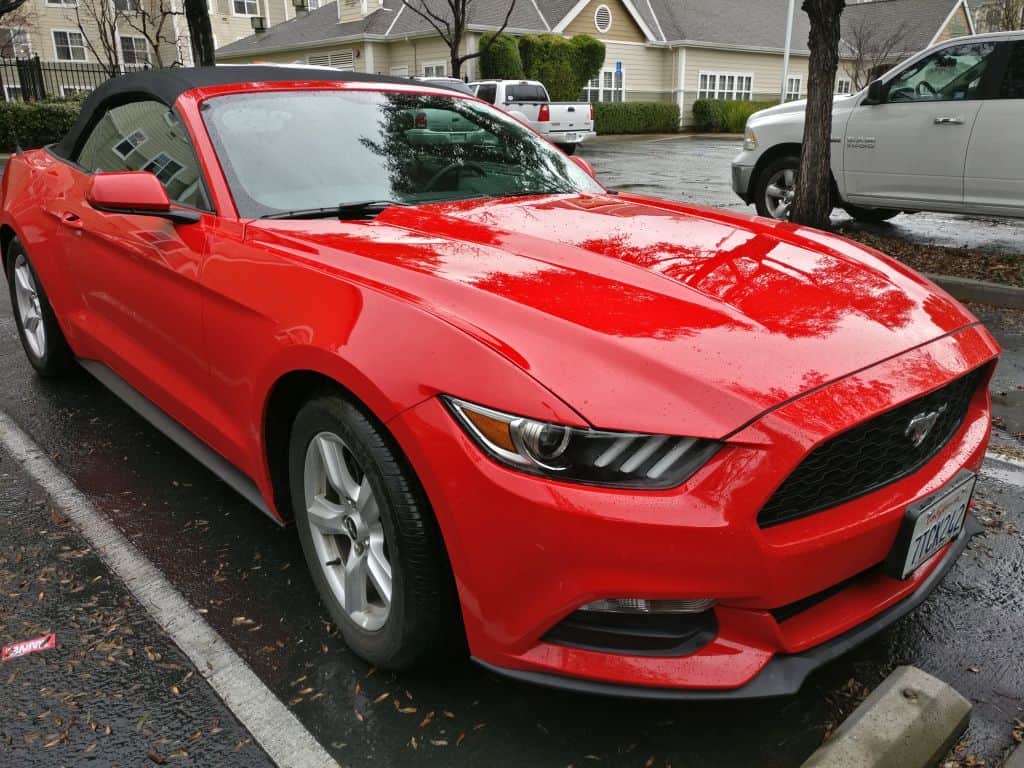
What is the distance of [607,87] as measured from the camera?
35.5 metres

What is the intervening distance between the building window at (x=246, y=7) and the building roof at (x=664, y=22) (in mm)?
2984

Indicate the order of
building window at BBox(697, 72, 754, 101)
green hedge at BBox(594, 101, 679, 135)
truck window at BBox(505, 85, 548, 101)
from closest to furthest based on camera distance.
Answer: truck window at BBox(505, 85, 548, 101), green hedge at BBox(594, 101, 679, 135), building window at BBox(697, 72, 754, 101)

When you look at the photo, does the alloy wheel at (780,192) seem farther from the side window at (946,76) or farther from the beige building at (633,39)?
the beige building at (633,39)

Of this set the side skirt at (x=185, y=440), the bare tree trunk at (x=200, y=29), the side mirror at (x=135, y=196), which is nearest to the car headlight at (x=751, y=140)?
the bare tree trunk at (x=200, y=29)

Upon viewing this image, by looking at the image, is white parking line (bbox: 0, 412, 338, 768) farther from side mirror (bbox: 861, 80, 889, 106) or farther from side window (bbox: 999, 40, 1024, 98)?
side window (bbox: 999, 40, 1024, 98)

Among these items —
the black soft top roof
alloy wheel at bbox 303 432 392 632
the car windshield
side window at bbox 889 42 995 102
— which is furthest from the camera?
side window at bbox 889 42 995 102

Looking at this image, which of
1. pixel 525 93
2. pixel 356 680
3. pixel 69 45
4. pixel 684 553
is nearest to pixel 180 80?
pixel 356 680

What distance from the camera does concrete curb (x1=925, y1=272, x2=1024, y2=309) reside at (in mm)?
6352

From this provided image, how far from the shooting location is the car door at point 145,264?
9.83 feet

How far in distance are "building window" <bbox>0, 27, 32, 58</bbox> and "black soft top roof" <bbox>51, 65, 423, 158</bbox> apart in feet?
128

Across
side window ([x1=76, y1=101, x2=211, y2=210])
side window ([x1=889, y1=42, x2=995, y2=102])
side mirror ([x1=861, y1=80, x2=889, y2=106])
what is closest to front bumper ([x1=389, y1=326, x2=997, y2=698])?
side window ([x1=76, y1=101, x2=211, y2=210])

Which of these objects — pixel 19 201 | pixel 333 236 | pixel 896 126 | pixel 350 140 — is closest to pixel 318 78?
pixel 350 140

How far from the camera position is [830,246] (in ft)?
9.71

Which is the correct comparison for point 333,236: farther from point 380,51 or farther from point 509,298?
point 380,51
